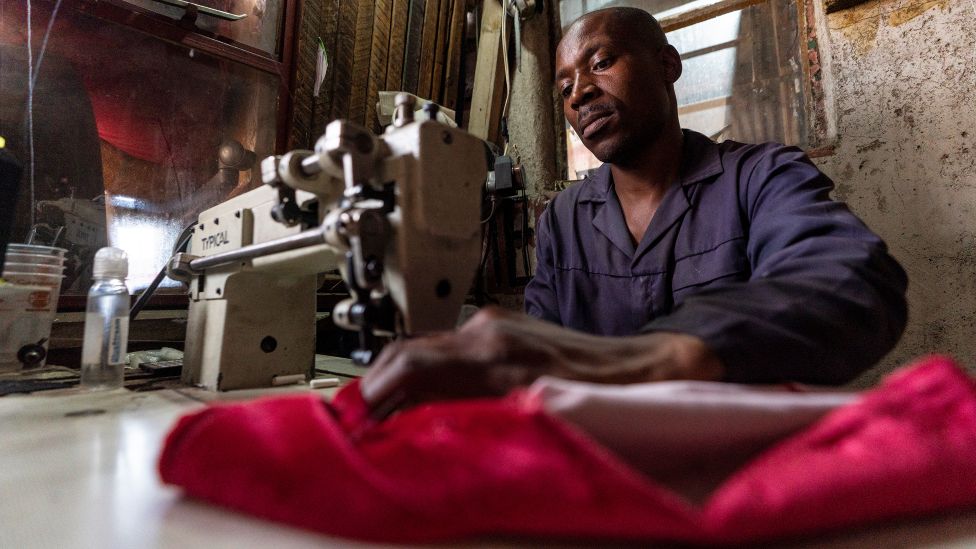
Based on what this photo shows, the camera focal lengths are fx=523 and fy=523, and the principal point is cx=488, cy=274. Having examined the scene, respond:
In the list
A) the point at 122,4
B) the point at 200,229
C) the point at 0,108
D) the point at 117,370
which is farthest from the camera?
the point at 122,4

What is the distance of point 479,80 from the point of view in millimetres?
2875

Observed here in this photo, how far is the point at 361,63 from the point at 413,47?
0.34m

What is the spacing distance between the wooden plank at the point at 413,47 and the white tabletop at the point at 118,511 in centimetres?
235

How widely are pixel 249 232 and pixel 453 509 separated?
96cm

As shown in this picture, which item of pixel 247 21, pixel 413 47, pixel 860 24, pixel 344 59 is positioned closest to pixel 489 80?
pixel 413 47

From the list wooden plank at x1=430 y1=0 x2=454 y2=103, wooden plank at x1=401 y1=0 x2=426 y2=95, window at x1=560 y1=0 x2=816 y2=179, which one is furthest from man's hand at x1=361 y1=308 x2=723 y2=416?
wooden plank at x1=430 y1=0 x2=454 y2=103

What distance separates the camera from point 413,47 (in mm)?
2805

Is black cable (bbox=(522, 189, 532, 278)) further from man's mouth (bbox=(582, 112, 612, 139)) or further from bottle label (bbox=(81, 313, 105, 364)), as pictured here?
bottle label (bbox=(81, 313, 105, 364))

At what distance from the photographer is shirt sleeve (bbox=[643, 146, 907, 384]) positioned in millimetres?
618

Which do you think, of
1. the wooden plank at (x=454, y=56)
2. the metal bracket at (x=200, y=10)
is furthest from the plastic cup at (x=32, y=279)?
the wooden plank at (x=454, y=56)

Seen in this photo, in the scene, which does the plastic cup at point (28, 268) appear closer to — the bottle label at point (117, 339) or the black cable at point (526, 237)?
the bottle label at point (117, 339)

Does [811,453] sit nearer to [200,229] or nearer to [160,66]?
[200,229]

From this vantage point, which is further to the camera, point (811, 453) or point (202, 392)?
point (202, 392)

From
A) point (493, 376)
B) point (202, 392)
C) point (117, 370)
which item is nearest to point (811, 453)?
point (493, 376)
